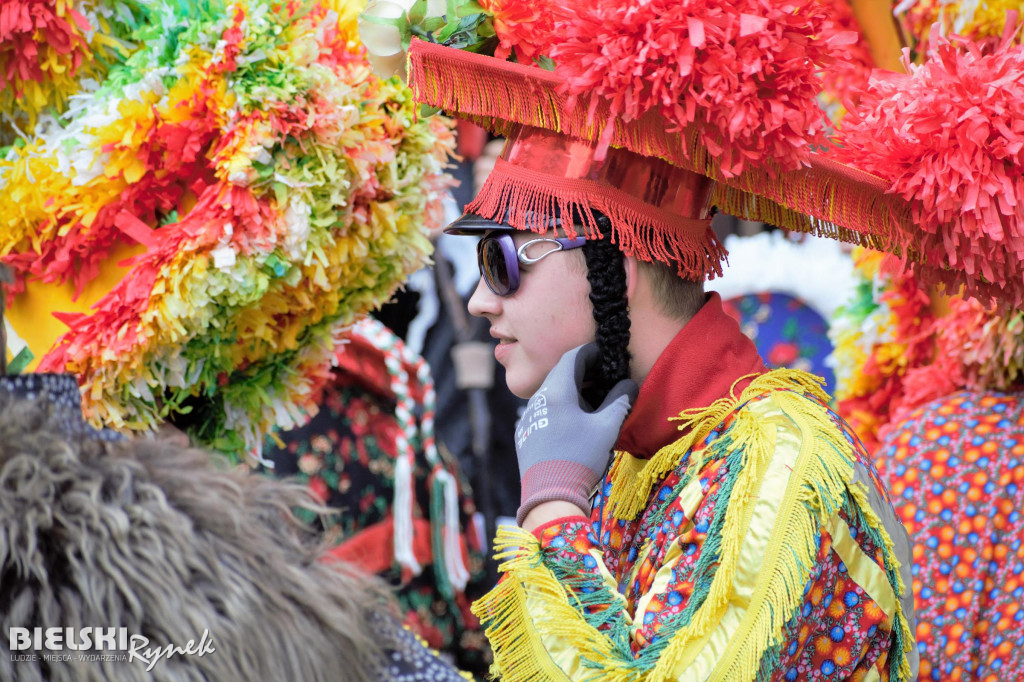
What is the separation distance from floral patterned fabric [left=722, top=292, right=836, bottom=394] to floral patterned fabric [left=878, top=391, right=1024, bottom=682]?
4.67 feet

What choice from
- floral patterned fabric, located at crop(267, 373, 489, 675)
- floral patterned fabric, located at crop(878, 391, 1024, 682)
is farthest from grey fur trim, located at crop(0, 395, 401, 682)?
floral patterned fabric, located at crop(878, 391, 1024, 682)

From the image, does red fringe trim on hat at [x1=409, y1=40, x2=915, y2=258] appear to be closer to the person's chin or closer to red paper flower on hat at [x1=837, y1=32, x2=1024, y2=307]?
red paper flower on hat at [x1=837, y1=32, x2=1024, y2=307]

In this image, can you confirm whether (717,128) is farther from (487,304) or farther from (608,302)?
(487,304)

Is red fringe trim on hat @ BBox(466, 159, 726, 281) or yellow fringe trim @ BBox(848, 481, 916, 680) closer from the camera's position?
yellow fringe trim @ BBox(848, 481, 916, 680)

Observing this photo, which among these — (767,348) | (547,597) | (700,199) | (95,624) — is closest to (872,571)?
(547,597)

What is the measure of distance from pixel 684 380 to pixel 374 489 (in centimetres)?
150

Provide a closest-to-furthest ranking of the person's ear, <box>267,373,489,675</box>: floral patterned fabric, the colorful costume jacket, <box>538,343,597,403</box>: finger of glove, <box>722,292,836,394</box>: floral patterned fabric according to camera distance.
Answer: the colorful costume jacket → <box>538,343,597,403</box>: finger of glove → the person's ear → <box>267,373,489,675</box>: floral patterned fabric → <box>722,292,836,394</box>: floral patterned fabric

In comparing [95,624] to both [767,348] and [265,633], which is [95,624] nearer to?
[265,633]

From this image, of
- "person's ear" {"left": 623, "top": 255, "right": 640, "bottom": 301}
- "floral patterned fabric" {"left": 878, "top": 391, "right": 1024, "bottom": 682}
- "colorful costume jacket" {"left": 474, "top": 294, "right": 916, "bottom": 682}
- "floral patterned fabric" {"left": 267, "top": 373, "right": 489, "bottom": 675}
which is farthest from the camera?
"floral patterned fabric" {"left": 267, "top": 373, "right": 489, "bottom": 675}

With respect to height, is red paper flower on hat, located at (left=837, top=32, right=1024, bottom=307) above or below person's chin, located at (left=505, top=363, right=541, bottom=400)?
above

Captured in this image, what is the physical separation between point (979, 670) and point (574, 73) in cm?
153

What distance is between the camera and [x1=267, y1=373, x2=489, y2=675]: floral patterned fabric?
9.32ft

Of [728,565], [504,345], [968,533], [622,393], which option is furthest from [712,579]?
[968,533]

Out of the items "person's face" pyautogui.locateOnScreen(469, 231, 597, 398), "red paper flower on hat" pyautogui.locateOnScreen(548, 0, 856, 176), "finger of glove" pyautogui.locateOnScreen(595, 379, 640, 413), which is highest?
"red paper flower on hat" pyautogui.locateOnScreen(548, 0, 856, 176)
